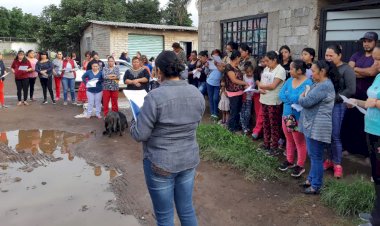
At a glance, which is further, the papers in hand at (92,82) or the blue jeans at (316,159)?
the papers in hand at (92,82)

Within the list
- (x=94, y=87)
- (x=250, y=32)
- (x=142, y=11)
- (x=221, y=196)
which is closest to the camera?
(x=221, y=196)

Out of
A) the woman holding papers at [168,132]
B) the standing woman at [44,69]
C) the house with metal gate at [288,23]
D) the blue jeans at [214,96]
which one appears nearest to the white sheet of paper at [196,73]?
the blue jeans at [214,96]

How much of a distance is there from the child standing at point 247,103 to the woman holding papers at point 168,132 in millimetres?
4251

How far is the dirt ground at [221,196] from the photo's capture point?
3.86 metres

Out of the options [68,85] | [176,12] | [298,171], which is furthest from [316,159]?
[176,12]

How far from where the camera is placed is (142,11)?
2956cm

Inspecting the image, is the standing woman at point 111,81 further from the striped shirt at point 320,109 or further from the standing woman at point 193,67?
the striped shirt at point 320,109

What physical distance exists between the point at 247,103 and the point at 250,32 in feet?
7.65

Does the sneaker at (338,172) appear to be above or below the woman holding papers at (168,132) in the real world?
below

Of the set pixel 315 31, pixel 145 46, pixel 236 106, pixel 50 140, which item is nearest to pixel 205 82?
pixel 236 106

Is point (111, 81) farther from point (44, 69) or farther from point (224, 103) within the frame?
point (44, 69)

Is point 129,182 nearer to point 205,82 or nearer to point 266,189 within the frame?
point 266,189

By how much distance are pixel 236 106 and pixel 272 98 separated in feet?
4.55

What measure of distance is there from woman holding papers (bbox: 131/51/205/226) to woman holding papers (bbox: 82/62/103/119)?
6418 millimetres
